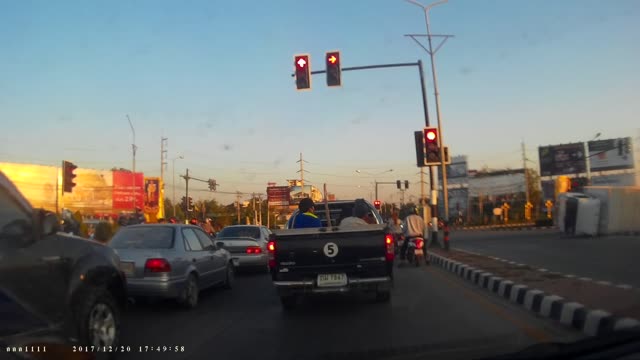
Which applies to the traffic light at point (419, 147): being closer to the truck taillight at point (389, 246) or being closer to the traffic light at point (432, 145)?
the traffic light at point (432, 145)

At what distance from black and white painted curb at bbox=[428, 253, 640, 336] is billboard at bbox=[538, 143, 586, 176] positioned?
54896mm

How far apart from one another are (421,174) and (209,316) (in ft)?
115

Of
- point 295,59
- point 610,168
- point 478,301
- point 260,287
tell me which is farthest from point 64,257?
point 610,168

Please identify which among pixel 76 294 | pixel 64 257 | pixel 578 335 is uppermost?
pixel 64 257

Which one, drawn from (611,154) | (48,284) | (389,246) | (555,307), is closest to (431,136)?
(389,246)

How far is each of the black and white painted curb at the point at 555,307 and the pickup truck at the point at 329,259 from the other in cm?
217

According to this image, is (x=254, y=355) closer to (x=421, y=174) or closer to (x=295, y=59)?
(x=295, y=59)

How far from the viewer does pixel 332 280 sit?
7.81 m

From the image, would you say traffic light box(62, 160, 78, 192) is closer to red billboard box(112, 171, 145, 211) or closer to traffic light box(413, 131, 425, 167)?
traffic light box(413, 131, 425, 167)

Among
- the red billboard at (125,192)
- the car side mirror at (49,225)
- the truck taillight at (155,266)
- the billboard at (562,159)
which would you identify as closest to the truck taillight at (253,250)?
the truck taillight at (155,266)

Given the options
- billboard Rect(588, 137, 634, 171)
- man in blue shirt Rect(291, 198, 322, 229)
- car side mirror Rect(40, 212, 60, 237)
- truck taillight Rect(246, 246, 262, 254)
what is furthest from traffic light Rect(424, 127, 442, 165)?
billboard Rect(588, 137, 634, 171)

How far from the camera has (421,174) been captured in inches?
1641

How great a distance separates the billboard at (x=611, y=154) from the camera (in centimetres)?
5891

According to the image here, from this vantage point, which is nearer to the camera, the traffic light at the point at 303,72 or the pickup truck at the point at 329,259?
the pickup truck at the point at 329,259
